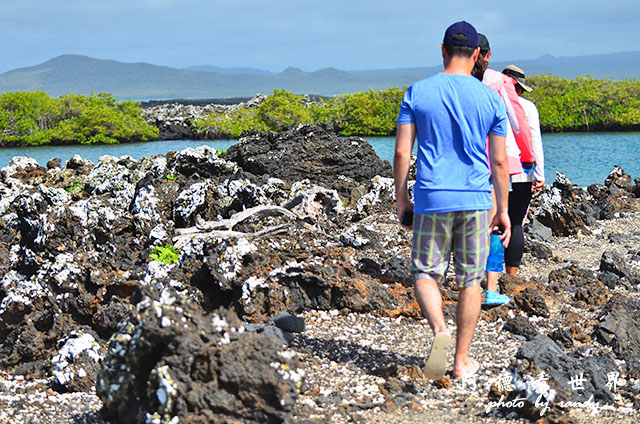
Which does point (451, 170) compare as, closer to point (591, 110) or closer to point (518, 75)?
point (518, 75)

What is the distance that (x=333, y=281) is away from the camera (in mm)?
6016

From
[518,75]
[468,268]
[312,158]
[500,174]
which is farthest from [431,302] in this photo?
[312,158]

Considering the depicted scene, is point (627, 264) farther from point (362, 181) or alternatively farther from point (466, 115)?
point (362, 181)

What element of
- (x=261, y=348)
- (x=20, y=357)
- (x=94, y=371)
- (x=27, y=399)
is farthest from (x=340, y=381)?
(x=20, y=357)

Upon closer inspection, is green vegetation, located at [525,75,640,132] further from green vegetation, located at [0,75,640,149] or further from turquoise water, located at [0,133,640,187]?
turquoise water, located at [0,133,640,187]

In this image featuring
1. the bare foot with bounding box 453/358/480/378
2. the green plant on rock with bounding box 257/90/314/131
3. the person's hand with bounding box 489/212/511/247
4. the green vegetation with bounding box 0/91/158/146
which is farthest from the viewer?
the green vegetation with bounding box 0/91/158/146

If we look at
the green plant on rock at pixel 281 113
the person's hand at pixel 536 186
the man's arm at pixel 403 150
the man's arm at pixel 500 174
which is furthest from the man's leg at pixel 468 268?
the green plant on rock at pixel 281 113

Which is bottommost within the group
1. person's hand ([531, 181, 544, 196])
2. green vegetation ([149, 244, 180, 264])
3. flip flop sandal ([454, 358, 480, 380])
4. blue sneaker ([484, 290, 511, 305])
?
flip flop sandal ([454, 358, 480, 380])

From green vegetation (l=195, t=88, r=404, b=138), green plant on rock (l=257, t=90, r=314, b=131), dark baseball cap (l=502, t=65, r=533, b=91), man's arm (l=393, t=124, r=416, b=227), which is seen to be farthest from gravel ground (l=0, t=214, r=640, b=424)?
green plant on rock (l=257, t=90, r=314, b=131)

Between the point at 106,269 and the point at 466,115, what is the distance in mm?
4064

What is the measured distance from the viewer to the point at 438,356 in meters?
4.17

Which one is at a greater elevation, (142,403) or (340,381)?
(142,403)

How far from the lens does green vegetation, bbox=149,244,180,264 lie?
7482 millimetres

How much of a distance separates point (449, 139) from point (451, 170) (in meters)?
0.20
